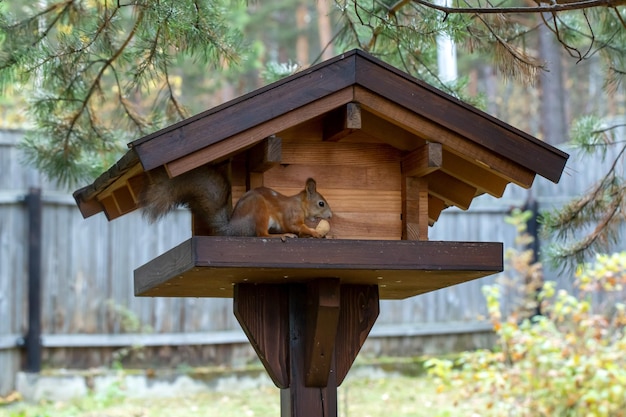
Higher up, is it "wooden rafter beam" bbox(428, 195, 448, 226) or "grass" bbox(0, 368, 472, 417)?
"wooden rafter beam" bbox(428, 195, 448, 226)

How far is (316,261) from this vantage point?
125 inches

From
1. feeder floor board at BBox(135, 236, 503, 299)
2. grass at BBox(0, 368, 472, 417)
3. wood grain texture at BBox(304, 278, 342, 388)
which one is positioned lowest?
grass at BBox(0, 368, 472, 417)

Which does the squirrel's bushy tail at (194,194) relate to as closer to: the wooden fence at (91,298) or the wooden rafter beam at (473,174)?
the wooden rafter beam at (473,174)

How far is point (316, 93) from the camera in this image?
327 cm

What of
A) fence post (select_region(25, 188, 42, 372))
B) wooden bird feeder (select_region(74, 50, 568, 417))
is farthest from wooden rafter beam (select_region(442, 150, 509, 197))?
fence post (select_region(25, 188, 42, 372))

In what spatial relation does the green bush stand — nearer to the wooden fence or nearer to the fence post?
the wooden fence

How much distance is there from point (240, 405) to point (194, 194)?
4.87 m

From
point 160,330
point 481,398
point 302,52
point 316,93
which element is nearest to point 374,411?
point 481,398

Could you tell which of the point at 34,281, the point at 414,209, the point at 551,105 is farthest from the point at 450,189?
the point at 551,105

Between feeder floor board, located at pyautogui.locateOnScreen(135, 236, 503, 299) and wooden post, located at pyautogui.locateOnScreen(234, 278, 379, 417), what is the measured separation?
0.30ft

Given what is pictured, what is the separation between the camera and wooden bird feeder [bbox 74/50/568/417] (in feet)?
10.4

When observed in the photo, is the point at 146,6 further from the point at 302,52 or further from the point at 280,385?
the point at 302,52

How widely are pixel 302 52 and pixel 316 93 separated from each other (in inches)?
600

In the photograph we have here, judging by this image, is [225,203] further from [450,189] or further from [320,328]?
[450,189]
